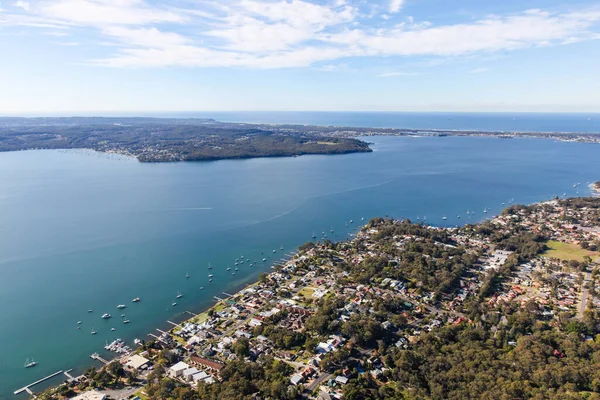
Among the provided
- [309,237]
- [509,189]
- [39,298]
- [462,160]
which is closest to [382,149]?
[462,160]

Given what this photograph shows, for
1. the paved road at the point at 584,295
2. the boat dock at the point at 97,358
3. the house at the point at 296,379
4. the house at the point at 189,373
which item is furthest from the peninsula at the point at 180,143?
the house at the point at 296,379

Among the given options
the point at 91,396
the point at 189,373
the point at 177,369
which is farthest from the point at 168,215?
the point at 91,396

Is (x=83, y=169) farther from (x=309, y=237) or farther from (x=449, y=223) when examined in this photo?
(x=449, y=223)

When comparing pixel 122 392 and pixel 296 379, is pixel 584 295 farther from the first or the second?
pixel 122 392

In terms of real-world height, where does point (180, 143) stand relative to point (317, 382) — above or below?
above

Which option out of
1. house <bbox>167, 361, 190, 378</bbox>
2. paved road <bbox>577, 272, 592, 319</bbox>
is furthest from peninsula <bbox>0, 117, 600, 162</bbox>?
house <bbox>167, 361, 190, 378</bbox>

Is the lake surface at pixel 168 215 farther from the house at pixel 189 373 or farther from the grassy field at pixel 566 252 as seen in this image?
the grassy field at pixel 566 252
